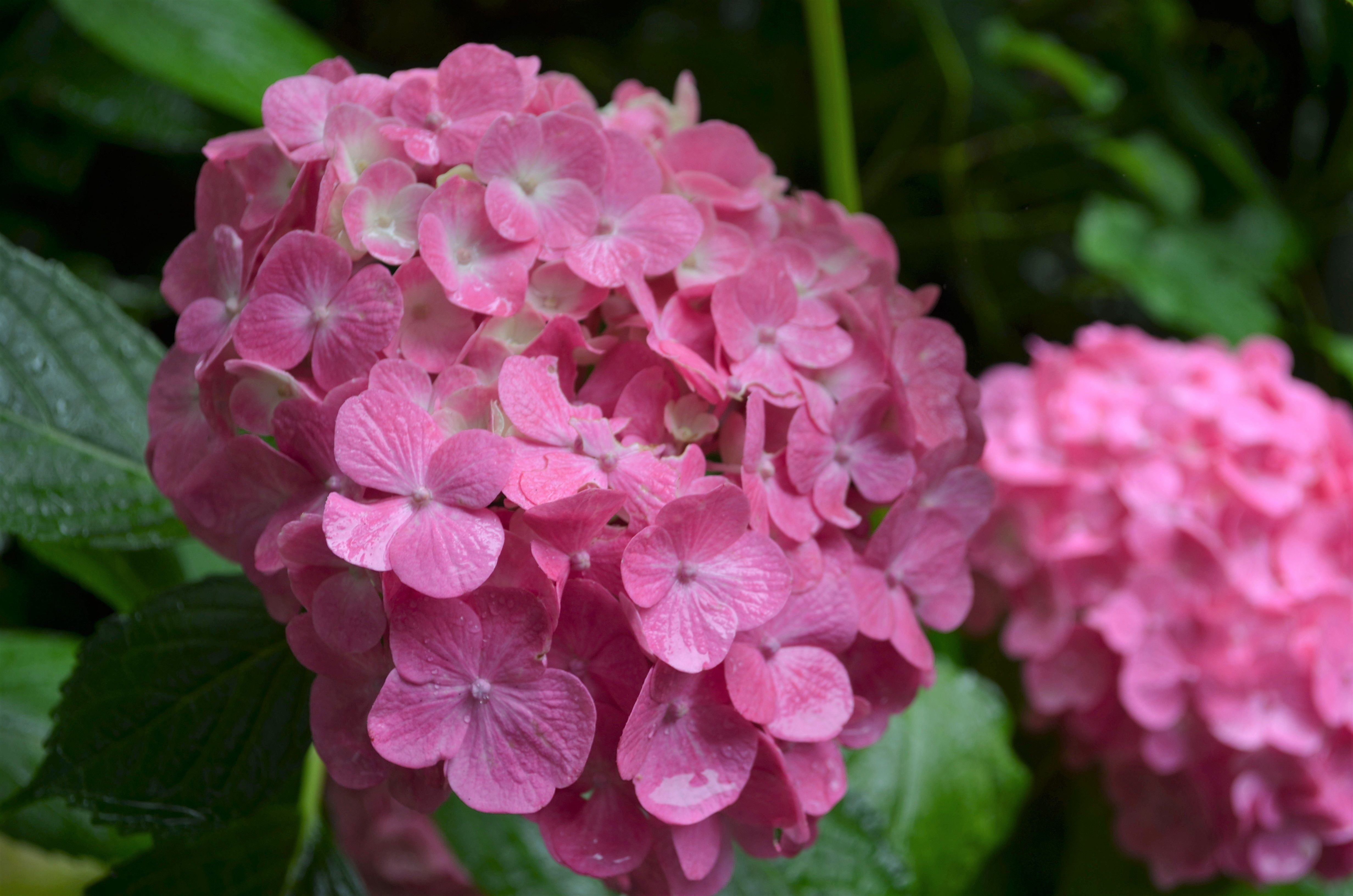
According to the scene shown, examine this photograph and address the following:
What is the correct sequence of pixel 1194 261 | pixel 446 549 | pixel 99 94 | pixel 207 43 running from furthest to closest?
pixel 1194 261
pixel 99 94
pixel 207 43
pixel 446 549

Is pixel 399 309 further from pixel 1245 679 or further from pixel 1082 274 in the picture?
pixel 1082 274

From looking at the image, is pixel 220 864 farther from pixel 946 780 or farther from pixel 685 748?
pixel 946 780

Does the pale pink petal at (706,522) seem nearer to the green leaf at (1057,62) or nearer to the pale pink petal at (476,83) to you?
the pale pink petal at (476,83)

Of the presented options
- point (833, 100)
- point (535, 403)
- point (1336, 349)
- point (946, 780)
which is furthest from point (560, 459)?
point (1336, 349)

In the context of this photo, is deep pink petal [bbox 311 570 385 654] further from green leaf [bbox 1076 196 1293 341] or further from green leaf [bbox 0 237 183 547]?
green leaf [bbox 1076 196 1293 341]

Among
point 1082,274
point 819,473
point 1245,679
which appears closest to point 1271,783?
point 1245,679
